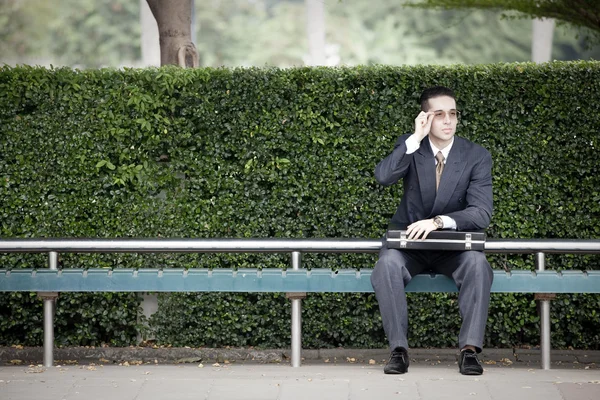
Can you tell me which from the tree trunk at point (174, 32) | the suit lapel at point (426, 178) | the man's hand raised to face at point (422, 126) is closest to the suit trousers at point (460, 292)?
the suit lapel at point (426, 178)

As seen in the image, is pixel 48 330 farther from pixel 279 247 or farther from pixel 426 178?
pixel 426 178

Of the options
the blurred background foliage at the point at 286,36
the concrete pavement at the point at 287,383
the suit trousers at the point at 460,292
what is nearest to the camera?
the concrete pavement at the point at 287,383

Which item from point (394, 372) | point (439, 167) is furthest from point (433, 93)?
point (394, 372)

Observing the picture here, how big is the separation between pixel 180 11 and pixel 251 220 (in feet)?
8.23

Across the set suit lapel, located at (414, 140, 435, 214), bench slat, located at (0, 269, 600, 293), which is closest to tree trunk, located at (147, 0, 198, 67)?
bench slat, located at (0, 269, 600, 293)

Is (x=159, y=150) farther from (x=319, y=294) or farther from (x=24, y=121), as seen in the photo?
(x=319, y=294)

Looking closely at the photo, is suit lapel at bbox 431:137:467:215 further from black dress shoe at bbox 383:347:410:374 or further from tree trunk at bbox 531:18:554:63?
tree trunk at bbox 531:18:554:63

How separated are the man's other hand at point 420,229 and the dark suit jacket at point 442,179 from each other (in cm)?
22

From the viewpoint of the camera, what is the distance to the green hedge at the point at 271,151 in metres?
6.52

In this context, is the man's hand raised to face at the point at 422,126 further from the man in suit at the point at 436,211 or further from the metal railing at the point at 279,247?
the metal railing at the point at 279,247

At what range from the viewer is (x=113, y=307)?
670 centimetres

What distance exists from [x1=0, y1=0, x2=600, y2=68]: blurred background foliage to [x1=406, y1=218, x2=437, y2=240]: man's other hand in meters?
4.75

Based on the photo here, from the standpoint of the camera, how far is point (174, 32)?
8.11 meters

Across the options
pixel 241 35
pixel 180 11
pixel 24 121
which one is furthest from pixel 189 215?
pixel 241 35
